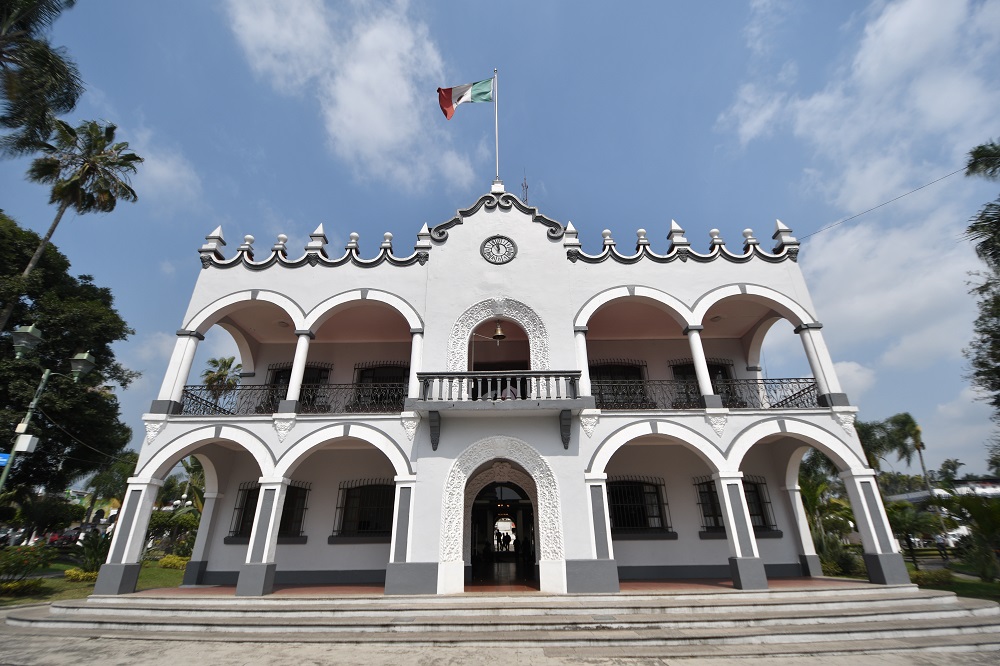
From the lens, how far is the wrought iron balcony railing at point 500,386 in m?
9.92

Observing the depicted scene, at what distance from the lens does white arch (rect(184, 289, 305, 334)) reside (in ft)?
36.5

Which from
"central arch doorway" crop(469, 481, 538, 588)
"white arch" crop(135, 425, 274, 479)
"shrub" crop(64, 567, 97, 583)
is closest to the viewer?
"white arch" crop(135, 425, 274, 479)

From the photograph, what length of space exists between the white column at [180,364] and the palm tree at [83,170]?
9854 millimetres

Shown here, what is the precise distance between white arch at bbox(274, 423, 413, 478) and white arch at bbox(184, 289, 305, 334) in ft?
9.26

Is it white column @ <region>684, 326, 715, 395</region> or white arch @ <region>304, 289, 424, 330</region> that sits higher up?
white arch @ <region>304, 289, 424, 330</region>

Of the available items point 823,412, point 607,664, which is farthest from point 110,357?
point 823,412

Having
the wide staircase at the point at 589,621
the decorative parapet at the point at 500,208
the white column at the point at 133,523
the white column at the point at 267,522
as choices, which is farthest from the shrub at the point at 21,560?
the decorative parapet at the point at 500,208

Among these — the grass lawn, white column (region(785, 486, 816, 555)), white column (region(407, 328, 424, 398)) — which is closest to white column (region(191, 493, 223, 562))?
the grass lawn

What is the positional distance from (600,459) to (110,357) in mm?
19694

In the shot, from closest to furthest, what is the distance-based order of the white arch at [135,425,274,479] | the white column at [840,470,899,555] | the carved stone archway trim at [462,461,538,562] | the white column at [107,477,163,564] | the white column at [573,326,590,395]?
1. the white column at [840,470,899,555]
2. the white column at [107,477,163,564]
3. the white arch at [135,425,274,479]
4. the white column at [573,326,590,395]
5. the carved stone archway trim at [462,461,538,562]

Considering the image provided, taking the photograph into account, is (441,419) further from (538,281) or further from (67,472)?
(67,472)

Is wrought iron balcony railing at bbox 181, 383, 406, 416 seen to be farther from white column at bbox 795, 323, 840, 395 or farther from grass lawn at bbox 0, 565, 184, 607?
white column at bbox 795, 323, 840, 395

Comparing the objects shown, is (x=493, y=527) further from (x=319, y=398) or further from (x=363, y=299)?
(x=363, y=299)

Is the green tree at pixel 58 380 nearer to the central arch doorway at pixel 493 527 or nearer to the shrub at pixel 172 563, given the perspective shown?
the shrub at pixel 172 563
